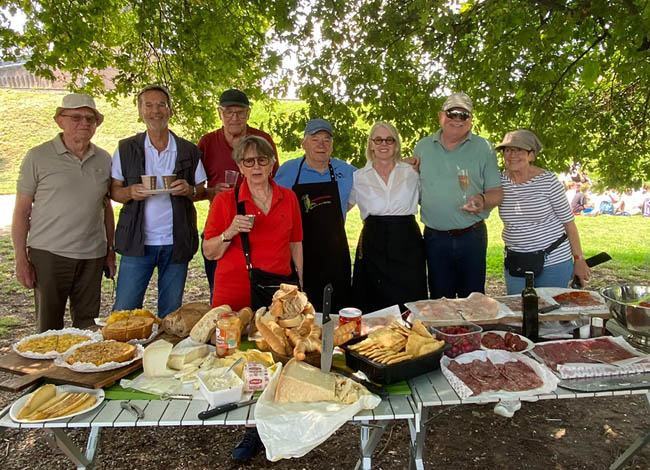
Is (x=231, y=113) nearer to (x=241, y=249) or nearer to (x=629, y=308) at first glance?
(x=241, y=249)

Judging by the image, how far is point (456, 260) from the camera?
412cm

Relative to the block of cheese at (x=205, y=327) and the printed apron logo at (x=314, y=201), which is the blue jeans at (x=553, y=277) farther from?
the block of cheese at (x=205, y=327)

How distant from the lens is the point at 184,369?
8.14 ft

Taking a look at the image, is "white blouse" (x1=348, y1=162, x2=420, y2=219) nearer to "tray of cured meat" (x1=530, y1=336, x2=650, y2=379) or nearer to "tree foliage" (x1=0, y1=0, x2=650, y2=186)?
"tray of cured meat" (x1=530, y1=336, x2=650, y2=379)

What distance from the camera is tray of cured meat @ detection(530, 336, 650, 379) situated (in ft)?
8.07

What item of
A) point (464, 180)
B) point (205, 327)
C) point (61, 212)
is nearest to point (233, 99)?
point (61, 212)

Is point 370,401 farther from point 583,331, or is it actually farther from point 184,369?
point 583,331

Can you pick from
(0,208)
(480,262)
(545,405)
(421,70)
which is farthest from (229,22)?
(0,208)

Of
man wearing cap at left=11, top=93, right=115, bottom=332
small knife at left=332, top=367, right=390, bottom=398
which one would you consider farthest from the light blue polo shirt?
small knife at left=332, top=367, right=390, bottom=398

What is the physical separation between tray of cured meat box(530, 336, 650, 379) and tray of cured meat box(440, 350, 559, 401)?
0.39 ft

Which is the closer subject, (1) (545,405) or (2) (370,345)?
(2) (370,345)

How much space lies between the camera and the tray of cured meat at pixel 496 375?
2281 millimetres

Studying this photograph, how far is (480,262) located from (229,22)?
4722mm

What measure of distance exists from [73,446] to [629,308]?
119 inches
